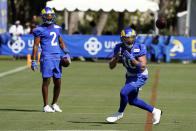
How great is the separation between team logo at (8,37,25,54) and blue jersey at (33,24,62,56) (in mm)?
17564

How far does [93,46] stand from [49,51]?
17309 millimetres

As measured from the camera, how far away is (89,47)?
1169 inches

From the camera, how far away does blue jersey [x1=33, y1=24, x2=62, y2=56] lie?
490 inches

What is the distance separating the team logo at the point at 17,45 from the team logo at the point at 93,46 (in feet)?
10.1

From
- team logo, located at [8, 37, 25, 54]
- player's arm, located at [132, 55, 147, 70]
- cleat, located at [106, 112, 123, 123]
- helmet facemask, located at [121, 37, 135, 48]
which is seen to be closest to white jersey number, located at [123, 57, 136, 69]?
player's arm, located at [132, 55, 147, 70]

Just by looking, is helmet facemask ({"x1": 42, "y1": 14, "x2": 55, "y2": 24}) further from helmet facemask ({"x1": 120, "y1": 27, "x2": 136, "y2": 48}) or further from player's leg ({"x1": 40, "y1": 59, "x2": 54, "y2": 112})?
helmet facemask ({"x1": 120, "y1": 27, "x2": 136, "y2": 48})

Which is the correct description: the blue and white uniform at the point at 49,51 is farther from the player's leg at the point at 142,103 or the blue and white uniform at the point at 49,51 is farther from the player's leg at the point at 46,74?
the player's leg at the point at 142,103

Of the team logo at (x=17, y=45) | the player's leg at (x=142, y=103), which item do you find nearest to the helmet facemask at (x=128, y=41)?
the player's leg at (x=142, y=103)

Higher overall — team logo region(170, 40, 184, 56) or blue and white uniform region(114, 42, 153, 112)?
blue and white uniform region(114, 42, 153, 112)

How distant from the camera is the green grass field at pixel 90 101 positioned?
10.6 meters

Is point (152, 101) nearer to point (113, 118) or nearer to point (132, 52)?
point (113, 118)

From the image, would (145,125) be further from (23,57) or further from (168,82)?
(23,57)

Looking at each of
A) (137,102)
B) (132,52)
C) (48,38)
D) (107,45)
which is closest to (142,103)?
(137,102)

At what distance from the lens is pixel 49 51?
1242cm
